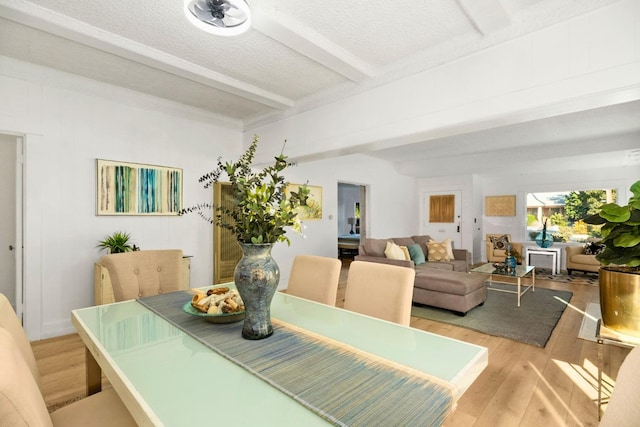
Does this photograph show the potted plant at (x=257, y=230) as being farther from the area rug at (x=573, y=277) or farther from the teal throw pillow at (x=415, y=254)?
the area rug at (x=573, y=277)

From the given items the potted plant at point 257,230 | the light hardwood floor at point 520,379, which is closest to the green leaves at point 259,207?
the potted plant at point 257,230

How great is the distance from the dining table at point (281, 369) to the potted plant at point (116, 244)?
6.58ft

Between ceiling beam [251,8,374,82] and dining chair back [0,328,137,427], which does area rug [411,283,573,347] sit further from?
dining chair back [0,328,137,427]

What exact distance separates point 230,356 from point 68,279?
3.12m

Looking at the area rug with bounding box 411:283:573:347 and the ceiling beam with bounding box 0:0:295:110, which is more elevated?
the ceiling beam with bounding box 0:0:295:110

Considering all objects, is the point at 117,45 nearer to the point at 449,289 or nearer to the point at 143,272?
the point at 143,272

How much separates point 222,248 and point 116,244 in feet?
4.57

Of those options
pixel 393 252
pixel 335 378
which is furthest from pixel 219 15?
pixel 393 252

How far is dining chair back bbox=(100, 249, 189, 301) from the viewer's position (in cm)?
208

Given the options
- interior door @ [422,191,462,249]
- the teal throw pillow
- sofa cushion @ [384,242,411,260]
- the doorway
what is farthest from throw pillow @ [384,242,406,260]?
the doorway

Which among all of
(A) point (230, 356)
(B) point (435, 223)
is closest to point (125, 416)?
(A) point (230, 356)

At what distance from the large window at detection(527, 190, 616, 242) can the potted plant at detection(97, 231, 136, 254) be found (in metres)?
8.29

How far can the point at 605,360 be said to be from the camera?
260cm

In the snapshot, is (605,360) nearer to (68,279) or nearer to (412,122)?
(412,122)
